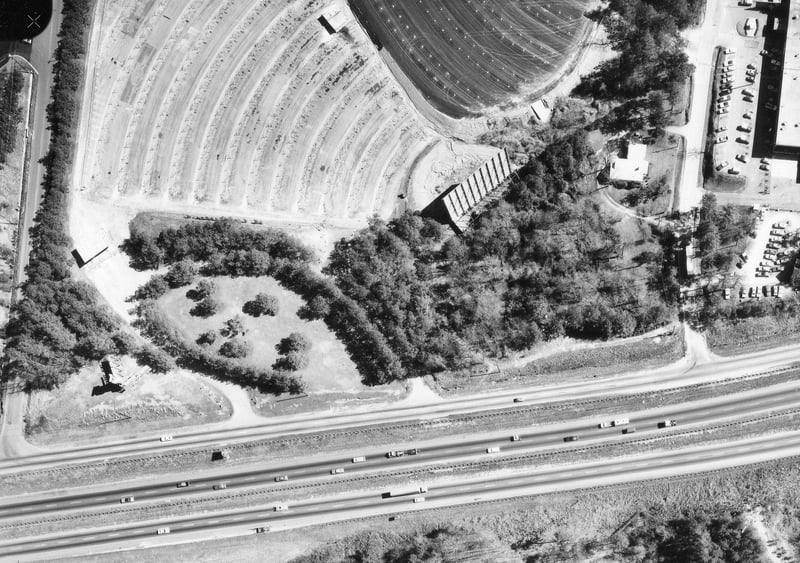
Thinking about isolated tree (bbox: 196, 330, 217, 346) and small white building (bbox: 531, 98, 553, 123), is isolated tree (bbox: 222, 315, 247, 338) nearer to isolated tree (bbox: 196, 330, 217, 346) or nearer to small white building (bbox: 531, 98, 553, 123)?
isolated tree (bbox: 196, 330, 217, 346)

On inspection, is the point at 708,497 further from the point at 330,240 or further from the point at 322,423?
the point at 330,240

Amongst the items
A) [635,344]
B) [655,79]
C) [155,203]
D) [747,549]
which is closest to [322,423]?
[155,203]

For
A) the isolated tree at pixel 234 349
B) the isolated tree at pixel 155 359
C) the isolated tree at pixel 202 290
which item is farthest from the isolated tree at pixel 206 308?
the isolated tree at pixel 155 359

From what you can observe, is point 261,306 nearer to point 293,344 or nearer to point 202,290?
point 293,344

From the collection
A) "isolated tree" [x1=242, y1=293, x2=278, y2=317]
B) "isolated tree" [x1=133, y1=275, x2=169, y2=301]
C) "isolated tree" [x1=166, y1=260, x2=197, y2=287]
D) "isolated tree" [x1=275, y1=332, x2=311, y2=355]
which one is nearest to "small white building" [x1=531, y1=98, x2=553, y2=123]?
"isolated tree" [x1=242, y1=293, x2=278, y2=317]

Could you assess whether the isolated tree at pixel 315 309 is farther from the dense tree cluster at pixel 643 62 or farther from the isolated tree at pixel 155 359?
the dense tree cluster at pixel 643 62
